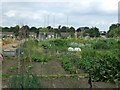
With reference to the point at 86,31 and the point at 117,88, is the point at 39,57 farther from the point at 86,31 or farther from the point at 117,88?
the point at 86,31

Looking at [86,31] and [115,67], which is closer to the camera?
[115,67]

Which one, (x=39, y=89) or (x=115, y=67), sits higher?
(x=115, y=67)

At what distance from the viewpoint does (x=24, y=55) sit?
38.6ft

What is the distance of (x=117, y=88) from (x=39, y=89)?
5.11 feet

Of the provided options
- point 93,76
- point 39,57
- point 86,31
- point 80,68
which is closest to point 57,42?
point 39,57

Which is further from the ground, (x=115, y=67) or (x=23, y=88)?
(x=115, y=67)

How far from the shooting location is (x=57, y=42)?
25516 mm

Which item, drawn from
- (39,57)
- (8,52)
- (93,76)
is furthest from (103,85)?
(8,52)

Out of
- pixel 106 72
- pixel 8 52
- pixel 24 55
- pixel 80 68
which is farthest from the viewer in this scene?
pixel 8 52

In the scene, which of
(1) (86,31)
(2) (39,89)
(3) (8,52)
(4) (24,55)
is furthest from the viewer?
(1) (86,31)

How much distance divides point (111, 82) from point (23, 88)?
1.93 meters

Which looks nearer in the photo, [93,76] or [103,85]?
[103,85]

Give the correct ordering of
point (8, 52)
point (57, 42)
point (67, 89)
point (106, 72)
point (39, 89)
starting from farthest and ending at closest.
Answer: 1. point (57, 42)
2. point (8, 52)
3. point (106, 72)
4. point (67, 89)
5. point (39, 89)

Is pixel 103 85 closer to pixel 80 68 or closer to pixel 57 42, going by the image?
pixel 80 68
